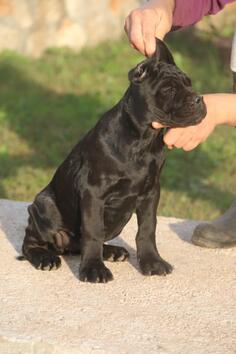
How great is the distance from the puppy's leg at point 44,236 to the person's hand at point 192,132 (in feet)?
2.03

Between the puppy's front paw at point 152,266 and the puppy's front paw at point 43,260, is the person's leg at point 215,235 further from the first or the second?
the puppy's front paw at point 43,260

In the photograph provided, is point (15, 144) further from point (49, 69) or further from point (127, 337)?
point (127, 337)

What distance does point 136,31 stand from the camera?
3.39 metres

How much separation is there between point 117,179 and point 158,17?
0.68m

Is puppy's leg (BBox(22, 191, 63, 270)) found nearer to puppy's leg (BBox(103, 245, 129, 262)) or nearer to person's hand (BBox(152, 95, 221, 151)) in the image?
puppy's leg (BBox(103, 245, 129, 262))

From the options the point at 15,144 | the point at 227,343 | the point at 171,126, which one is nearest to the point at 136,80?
the point at 171,126

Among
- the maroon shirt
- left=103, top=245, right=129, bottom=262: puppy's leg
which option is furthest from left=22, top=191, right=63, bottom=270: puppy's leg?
the maroon shirt

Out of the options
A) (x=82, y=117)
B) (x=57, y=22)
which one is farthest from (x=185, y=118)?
(x=57, y=22)

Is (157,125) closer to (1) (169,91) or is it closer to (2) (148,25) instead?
(1) (169,91)

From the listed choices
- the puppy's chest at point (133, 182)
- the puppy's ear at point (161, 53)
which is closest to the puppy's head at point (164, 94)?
the puppy's ear at point (161, 53)

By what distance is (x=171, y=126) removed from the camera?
3.27 metres

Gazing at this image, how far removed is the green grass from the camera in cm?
605

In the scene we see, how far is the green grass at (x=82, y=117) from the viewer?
6.05 meters

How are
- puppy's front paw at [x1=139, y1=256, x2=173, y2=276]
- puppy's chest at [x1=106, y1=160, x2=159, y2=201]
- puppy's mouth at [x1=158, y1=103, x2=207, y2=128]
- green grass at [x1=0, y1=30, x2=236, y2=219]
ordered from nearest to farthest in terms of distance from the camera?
puppy's mouth at [x1=158, y1=103, x2=207, y2=128]
puppy's chest at [x1=106, y1=160, x2=159, y2=201]
puppy's front paw at [x1=139, y1=256, x2=173, y2=276]
green grass at [x1=0, y1=30, x2=236, y2=219]
